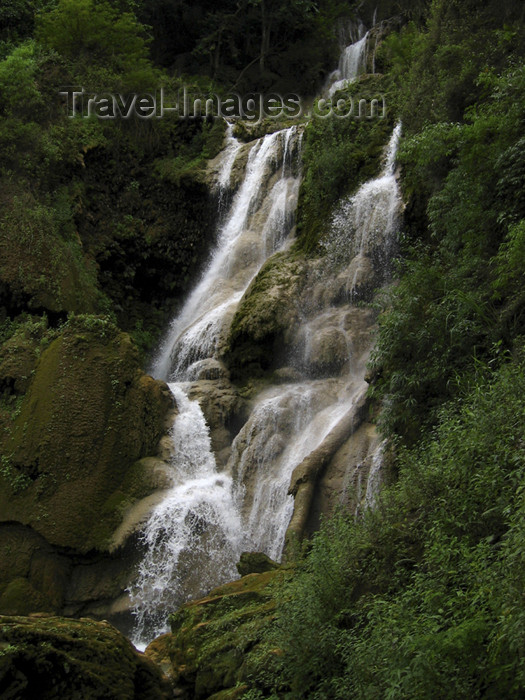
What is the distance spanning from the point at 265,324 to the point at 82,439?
504cm

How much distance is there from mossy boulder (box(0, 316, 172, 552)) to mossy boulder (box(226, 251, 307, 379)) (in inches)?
90.1

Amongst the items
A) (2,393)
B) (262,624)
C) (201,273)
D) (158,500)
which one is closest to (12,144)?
(201,273)

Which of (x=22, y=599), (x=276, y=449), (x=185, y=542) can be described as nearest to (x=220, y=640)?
(x=185, y=542)

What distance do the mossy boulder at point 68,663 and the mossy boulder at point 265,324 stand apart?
29.7 ft

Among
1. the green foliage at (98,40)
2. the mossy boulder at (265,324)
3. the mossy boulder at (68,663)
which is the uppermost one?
the green foliage at (98,40)

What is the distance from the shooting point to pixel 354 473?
36.2 feet

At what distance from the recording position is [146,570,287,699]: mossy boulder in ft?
21.4

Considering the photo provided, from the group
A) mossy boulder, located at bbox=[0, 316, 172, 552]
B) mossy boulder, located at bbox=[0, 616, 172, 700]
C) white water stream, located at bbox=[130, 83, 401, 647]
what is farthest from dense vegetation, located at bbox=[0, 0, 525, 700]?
mossy boulder, located at bbox=[0, 616, 172, 700]

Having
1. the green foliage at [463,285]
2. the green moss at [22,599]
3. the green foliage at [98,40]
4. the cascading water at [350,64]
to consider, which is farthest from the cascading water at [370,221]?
the cascading water at [350,64]

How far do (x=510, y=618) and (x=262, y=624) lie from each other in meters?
3.47

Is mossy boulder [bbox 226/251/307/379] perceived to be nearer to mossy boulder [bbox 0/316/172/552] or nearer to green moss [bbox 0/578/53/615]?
mossy boulder [bbox 0/316/172/552]

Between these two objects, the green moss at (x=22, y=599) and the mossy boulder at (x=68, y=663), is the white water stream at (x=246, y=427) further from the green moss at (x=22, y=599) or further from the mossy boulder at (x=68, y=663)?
the mossy boulder at (x=68, y=663)

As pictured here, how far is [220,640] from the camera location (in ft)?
23.0

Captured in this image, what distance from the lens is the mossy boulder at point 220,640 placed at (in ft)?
21.4
